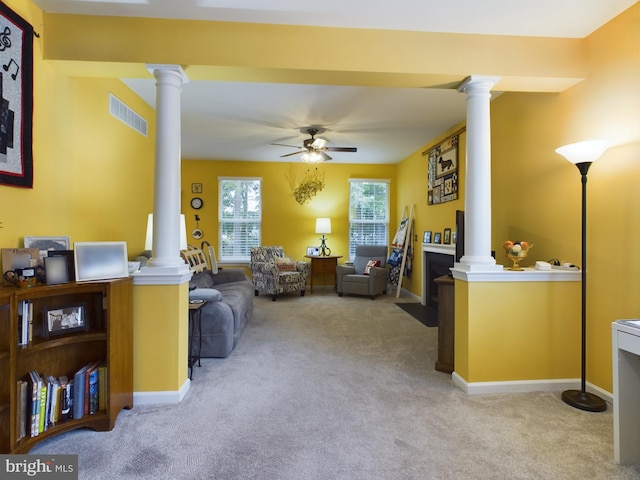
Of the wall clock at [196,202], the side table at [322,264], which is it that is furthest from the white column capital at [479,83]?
the wall clock at [196,202]

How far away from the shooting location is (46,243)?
2.18m

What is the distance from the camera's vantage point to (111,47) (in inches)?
87.0

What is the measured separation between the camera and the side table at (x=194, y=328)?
2.70 meters

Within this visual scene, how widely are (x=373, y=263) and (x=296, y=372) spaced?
3605mm

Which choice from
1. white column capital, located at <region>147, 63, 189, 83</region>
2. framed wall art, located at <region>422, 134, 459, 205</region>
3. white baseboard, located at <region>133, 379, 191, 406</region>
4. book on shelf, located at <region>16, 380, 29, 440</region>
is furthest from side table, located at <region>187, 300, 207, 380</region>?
framed wall art, located at <region>422, 134, 459, 205</region>

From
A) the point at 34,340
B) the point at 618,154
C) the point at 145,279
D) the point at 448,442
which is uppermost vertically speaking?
the point at 618,154

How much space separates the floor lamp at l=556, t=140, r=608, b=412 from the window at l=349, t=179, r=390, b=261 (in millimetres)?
4673

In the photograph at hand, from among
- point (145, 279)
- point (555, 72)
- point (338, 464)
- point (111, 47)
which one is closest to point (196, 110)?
point (111, 47)

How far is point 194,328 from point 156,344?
2.47ft

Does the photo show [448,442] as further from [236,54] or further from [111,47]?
[111,47]

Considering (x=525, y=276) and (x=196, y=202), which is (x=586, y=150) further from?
(x=196, y=202)

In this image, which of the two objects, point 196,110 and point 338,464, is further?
point 196,110

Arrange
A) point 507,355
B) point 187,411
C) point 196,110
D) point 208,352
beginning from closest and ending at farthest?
1. point 187,411
2. point 507,355
3. point 208,352
4. point 196,110

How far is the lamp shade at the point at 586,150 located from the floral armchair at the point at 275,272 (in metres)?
4.31
